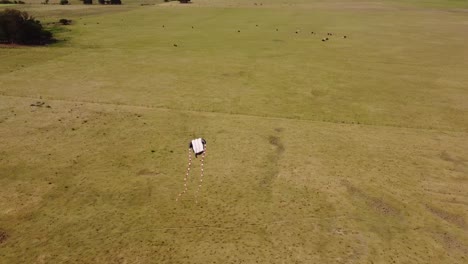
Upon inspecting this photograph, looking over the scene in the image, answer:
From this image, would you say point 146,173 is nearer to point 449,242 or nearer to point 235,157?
point 235,157

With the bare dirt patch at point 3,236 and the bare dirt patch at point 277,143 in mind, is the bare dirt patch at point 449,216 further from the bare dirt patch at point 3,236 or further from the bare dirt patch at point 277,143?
the bare dirt patch at point 3,236

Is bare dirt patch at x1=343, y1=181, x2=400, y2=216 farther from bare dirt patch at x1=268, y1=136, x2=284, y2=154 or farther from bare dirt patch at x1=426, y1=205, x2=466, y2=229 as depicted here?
bare dirt patch at x1=268, y1=136, x2=284, y2=154

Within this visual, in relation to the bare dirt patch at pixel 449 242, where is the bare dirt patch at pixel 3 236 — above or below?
below

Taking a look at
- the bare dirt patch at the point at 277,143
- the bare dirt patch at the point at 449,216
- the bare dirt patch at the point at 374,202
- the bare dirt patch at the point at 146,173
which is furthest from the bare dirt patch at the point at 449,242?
the bare dirt patch at the point at 146,173

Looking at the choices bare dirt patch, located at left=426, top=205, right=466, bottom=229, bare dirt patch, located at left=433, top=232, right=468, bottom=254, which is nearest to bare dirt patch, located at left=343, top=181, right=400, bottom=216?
bare dirt patch, located at left=426, top=205, right=466, bottom=229

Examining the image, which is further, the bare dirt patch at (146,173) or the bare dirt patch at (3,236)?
the bare dirt patch at (146,173)

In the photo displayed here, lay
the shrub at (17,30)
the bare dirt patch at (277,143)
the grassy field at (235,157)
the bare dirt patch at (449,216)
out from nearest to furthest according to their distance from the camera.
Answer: the grassy field at (235,157), the bare dirt patch at (449,216), the bare dirt patch at (277,143), the shrub at (17,30)

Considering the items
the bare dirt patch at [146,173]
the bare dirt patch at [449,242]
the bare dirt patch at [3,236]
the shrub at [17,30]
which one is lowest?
the bare dirt patch at [3,236]

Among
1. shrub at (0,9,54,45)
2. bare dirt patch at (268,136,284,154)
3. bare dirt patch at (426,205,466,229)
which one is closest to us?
bare dirt patch at (426,205,466,229)

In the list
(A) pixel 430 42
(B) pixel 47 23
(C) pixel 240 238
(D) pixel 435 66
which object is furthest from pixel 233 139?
(B) pixel 47 23

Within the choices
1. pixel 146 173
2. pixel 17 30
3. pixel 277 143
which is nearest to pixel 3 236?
pixel 146 173
